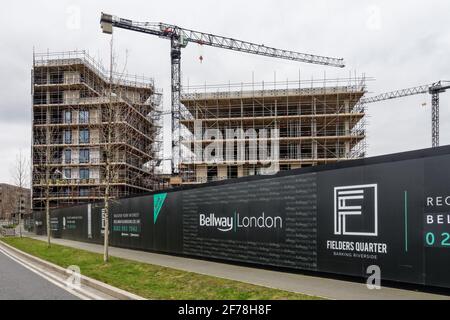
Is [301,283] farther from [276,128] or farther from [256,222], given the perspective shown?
[276,128]

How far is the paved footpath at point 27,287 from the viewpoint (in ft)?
28.7

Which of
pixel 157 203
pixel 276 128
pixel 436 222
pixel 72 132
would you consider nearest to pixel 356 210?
pixel 436 222

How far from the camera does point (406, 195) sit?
8.59 m

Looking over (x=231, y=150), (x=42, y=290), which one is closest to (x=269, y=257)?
(x=42, y=290)

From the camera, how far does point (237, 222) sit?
13344 mm

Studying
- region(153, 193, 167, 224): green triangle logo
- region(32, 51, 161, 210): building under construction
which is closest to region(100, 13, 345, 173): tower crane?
region(32, 51, 161, 210): building under construction

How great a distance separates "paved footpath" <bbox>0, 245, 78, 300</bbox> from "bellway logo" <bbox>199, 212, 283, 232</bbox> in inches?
218

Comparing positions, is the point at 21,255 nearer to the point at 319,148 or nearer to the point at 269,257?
the point at 269,257

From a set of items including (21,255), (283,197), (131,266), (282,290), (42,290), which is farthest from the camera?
(21,255)

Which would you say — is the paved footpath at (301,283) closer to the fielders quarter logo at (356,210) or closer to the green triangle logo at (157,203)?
the fielders quarter logo at (356,210)

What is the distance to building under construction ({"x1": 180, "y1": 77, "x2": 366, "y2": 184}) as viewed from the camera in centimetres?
5156

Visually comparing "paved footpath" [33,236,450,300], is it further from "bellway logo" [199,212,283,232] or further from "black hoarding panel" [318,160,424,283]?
"bellway logo" [199,212,283,232]

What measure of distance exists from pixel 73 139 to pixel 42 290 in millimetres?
55746

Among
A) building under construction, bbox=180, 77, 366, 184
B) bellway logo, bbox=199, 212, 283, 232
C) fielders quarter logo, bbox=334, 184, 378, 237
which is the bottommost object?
bellway logo, bbox=199, 212, 283, 232
